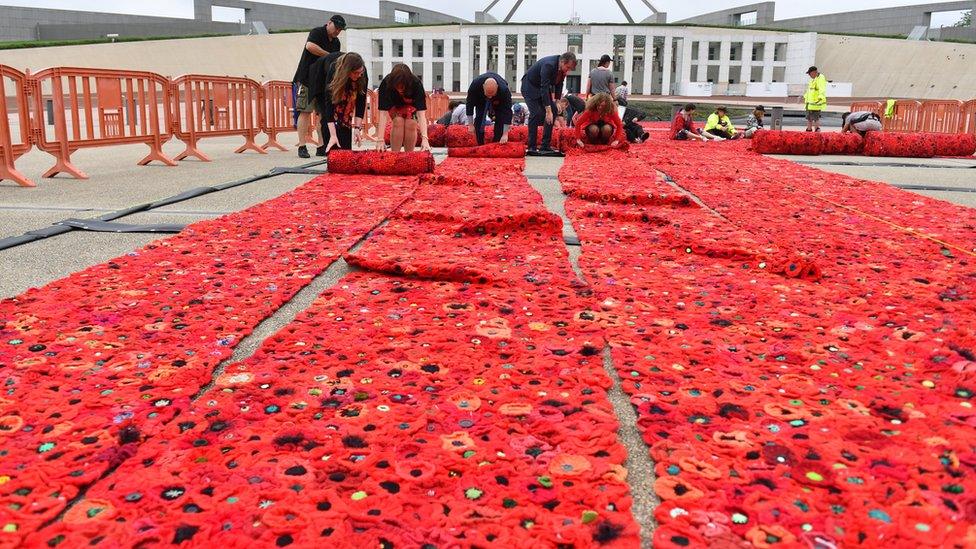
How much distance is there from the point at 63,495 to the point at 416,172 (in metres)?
4.78

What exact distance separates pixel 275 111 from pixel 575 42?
49516 millimetres

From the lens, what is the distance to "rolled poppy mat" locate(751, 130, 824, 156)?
10250 mm

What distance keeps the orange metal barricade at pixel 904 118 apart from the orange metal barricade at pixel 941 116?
0.11 metres

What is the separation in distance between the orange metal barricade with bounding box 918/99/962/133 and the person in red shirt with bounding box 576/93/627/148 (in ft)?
28.9

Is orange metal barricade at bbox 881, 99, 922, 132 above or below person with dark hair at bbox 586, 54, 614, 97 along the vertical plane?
below

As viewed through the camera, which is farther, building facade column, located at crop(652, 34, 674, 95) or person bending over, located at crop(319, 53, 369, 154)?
building facade column, located at crop(652, 34, 674, 95)

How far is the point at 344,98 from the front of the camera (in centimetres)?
718

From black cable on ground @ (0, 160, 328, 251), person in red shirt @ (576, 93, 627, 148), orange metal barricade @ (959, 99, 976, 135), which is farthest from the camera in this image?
orange metal barricade @ (959, 99, 976, 135)

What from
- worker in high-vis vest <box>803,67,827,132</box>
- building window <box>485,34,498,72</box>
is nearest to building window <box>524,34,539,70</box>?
building window <box>485,34,498,72</box>

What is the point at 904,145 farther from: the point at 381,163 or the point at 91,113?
the point at 91,113

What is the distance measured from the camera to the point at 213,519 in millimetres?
1213

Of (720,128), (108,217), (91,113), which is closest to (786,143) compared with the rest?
(720,128)

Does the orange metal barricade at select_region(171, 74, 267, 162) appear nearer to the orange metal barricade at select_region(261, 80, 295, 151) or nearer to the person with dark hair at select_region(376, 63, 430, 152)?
the orange metal barricade at select_region(261, 80, 295, 151)

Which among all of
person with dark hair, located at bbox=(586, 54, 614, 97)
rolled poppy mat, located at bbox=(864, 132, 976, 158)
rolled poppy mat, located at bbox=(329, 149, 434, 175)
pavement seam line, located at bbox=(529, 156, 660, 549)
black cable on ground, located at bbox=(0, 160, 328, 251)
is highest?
person with dark hair, located at bbox=(586, 54, 614, 97)
